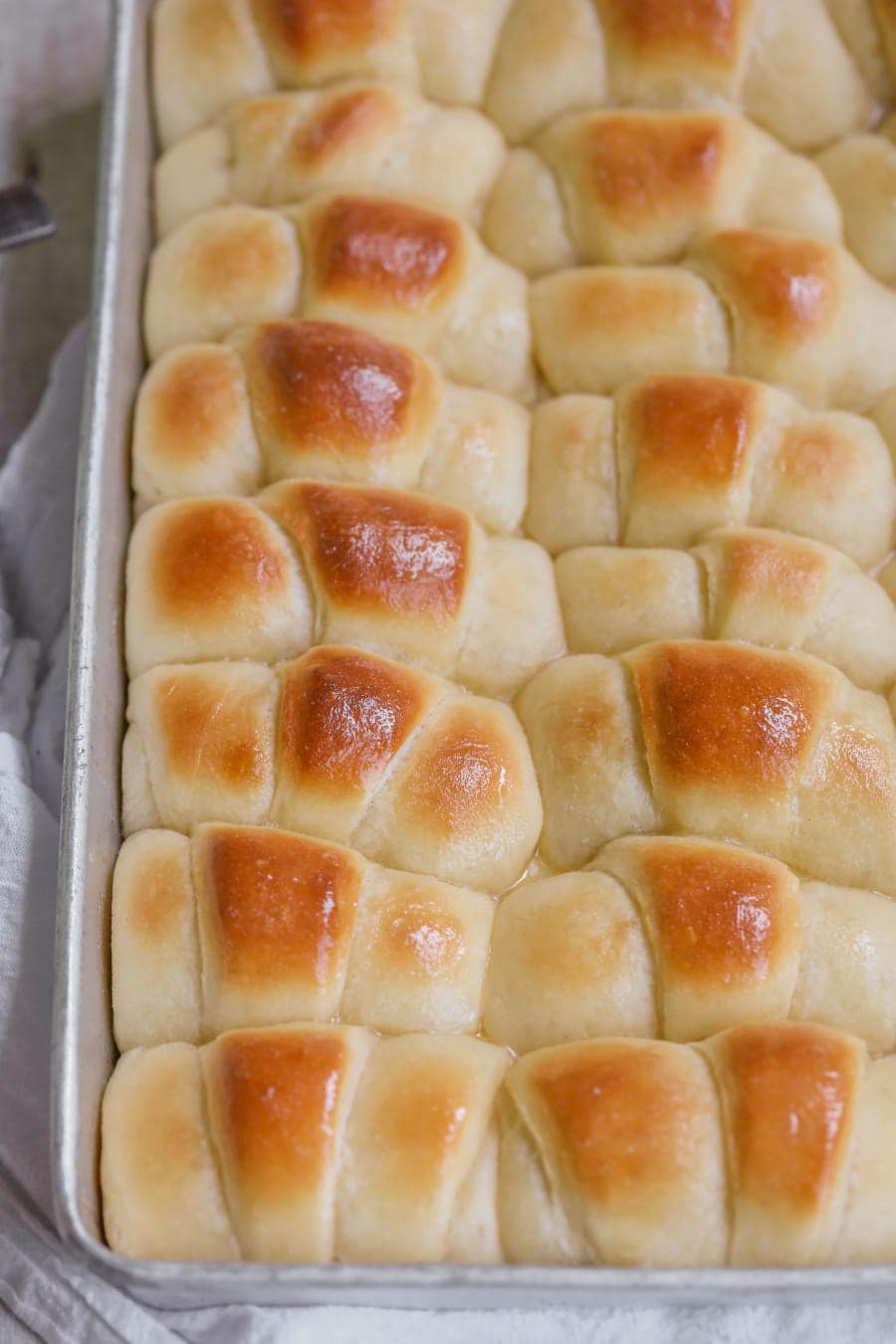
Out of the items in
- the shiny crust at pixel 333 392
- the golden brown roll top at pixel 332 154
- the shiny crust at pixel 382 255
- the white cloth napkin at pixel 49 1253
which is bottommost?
the white cloth napkin at pixel 49 1253

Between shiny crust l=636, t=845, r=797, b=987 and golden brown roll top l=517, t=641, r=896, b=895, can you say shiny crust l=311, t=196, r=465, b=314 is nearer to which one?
golden brown roll top l=517, t=641, r=896, b=895

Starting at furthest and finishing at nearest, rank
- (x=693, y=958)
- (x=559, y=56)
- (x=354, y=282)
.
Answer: (x=559, y=56) → (x=354, y=282) → (x=693, y=958)

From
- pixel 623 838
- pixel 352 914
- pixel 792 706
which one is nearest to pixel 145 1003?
pixel 352 914

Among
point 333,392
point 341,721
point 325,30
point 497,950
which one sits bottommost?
point 497,950

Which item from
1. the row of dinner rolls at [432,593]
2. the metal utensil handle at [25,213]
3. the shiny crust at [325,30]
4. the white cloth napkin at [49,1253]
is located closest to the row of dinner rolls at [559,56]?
the shiny crust at [325,30]

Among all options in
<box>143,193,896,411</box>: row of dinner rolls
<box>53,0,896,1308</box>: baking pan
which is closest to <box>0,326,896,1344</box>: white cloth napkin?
<box>53,0,896,1308</box>: baking pan

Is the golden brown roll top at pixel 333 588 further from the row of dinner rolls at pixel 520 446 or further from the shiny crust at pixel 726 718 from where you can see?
the shiny crust at pixel 726 718

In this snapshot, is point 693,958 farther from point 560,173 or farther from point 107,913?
point 560,173

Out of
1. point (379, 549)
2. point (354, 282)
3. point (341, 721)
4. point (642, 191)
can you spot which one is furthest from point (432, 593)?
point (642, 191)
